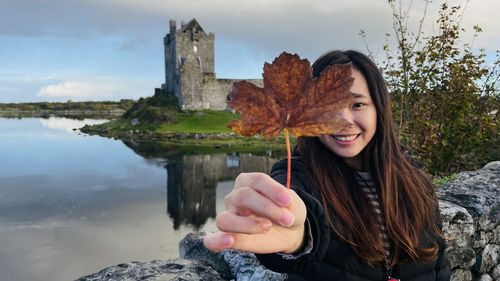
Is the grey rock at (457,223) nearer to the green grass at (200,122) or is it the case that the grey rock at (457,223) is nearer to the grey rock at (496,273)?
the grey rock at (496,273)

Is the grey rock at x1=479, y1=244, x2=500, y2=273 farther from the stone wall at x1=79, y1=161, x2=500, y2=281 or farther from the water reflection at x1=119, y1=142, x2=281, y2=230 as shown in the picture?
the water reflection at x1=119, y1=142, x2=281, y2=230

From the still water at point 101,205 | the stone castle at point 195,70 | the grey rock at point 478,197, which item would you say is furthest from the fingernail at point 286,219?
the stone castle at point 195,70

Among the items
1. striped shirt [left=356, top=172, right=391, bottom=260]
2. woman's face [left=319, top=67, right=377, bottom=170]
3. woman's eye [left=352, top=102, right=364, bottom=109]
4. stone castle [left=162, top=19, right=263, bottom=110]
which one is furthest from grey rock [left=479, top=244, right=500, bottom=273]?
stone castle [left=162, top=19, right=263, bottom=110]

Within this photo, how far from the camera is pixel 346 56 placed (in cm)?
202

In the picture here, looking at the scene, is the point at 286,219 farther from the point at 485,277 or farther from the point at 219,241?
the point at 485,277

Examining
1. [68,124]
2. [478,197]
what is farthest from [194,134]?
[478,197]

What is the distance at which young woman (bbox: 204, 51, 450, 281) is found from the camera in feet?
6.11

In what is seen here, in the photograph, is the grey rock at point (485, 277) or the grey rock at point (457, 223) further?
the grey rock at point (485, 277)

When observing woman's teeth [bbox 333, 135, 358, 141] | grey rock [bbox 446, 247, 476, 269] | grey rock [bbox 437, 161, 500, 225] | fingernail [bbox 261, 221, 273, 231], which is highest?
woman's teeth [bbox 333, 135, 358, 141]

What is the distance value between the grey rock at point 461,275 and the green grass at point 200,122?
37.1 m

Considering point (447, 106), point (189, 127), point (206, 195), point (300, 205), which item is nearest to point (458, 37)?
point (447, 106)

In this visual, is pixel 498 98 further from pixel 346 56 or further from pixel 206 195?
pixel 206 195

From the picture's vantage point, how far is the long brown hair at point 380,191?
6.67 ft

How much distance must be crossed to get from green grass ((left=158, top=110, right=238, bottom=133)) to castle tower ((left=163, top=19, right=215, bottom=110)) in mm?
1628
